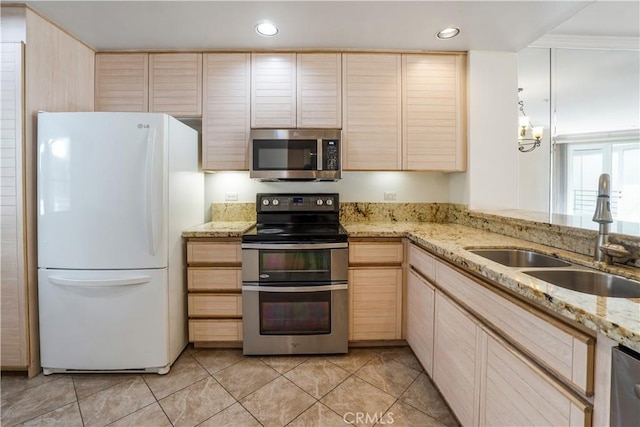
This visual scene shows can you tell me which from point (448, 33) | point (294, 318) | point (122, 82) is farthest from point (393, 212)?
point (122, 82)

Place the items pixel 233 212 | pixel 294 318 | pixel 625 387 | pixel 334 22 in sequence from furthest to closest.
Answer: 1. pixel 233 212
2. pixel 294 318
3. pixel 334 22
4. pixel 625 387

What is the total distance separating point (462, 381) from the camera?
136 centimetres

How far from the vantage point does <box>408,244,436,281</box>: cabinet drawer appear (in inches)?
67.1

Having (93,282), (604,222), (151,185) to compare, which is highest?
(151,185)

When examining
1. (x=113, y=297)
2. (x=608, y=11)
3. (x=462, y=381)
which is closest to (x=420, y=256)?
(x=462, y=381)

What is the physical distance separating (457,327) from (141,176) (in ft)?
6.59

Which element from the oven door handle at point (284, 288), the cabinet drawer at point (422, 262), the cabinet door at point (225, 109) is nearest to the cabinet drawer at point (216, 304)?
the oven door handle at point (284, 288)

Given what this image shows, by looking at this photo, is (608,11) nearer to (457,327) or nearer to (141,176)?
(457,327)

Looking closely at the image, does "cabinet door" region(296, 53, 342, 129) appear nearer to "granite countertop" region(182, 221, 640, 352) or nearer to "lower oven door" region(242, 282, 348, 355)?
"granite countertop" region(182, 221, 640, 352)

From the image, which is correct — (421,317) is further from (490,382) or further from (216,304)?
(216,304)

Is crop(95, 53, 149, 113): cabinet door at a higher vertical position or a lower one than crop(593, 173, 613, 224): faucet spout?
higher

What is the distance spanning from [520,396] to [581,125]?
5798 millimetres

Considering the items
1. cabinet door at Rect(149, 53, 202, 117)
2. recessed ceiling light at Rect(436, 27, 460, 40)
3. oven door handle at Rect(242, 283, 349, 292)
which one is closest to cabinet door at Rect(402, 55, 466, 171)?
recessed ceiling light at Rect(436, 27, 460, 40)

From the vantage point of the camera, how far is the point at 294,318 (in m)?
2.07
